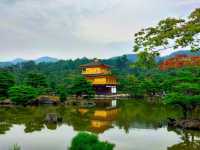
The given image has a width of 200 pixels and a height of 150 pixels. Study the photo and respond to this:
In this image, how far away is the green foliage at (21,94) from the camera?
39531 millimetres

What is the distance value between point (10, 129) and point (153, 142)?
9097mm

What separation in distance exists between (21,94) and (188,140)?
23.5m

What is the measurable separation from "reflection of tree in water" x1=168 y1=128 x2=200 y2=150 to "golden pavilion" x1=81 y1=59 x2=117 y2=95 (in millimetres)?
39488

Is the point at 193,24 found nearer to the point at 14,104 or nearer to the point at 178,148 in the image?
the point at 178,148

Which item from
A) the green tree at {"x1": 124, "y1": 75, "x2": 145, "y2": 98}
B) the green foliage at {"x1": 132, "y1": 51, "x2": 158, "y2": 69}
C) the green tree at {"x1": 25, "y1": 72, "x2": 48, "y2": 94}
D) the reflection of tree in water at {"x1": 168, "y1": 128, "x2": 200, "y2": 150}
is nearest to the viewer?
the green foliage at {"x1": 132, "y1": 51, "x2": 158, "y2": 69}

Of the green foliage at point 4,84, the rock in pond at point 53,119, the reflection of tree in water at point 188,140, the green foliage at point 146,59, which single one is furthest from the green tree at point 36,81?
the green foliage at point 146,59

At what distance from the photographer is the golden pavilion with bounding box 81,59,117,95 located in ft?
205

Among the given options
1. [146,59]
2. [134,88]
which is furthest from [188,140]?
[134,88]

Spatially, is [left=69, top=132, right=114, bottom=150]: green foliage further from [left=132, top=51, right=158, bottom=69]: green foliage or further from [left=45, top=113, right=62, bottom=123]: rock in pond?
[left=45, top=113, right=62, bottom=123]: rock in pond

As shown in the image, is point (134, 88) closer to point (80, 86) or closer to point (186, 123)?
point (80, 86)

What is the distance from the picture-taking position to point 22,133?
21594 millimetres

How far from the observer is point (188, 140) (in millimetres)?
19656

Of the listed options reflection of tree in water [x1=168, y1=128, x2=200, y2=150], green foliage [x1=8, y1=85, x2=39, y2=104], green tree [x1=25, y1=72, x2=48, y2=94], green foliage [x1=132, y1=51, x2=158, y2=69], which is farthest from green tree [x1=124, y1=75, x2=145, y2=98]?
green foliage [x1=132, y1=51, x2=158, y2=69]

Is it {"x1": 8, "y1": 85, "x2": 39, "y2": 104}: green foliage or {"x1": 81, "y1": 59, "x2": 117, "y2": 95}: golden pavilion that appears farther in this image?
{"x1": 81, "y1": 59, "x2": 117, "y2": 95}: golden pavilion
